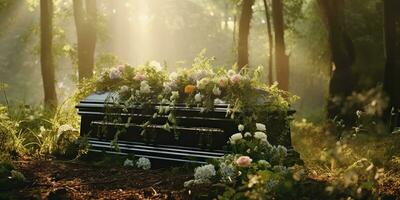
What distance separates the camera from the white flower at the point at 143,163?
6.74 meters

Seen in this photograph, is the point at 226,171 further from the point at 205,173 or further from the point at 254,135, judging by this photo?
the point at 254,135

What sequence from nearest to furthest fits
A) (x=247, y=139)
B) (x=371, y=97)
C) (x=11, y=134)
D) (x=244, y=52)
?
(x=371, y=97)
(x=247, y=139)
(x=11, y=134)
(x=244, y=52)

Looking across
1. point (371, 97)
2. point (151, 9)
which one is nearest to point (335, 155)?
point (371, 97)

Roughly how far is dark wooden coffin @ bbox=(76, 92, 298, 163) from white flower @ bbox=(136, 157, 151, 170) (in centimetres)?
20

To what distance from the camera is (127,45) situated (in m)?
53.3

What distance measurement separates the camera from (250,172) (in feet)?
16.0

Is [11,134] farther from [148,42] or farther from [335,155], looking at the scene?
[148,42]

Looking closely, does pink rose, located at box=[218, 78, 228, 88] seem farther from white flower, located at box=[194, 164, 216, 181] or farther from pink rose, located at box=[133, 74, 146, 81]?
white flower, located at box=[194, 164, 216, 181]

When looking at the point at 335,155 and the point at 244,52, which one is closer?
the point at 335,155

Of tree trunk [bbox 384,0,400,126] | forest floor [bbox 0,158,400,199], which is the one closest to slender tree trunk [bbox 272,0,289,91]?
tree trunk [bbox 384,0,400,126]

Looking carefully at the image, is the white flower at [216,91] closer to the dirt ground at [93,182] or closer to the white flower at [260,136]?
the white flower at [260,136]

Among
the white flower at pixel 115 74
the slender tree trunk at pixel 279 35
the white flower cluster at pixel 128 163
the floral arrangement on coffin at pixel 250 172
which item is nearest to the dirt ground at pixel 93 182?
the white flower cluster at pixel 128 163

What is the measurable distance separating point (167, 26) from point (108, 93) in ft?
186

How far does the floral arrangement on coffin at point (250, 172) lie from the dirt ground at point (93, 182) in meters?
0.34
